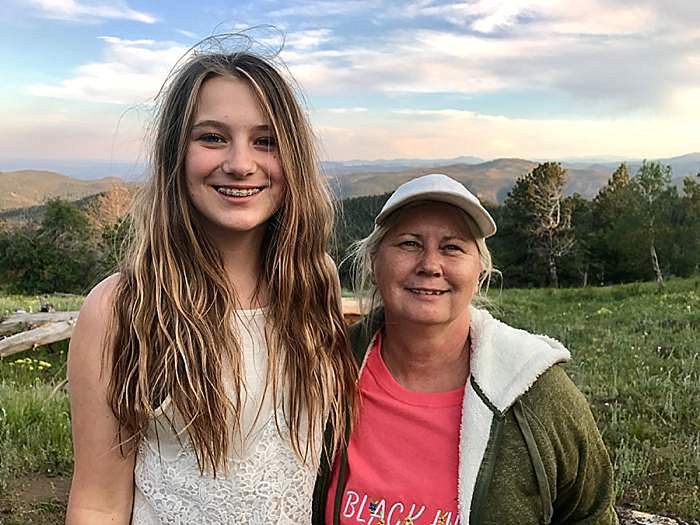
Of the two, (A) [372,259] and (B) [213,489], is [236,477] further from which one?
(A) [372,259]

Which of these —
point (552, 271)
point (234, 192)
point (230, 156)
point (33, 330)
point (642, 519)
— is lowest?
point (552, 271)

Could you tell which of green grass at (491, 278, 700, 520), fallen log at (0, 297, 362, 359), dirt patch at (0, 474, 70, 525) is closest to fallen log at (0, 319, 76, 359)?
fallen log at (0, 297, 362, 359)

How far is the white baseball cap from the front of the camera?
2.03 meters

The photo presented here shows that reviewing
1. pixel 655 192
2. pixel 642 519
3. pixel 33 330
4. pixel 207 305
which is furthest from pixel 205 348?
pixel 655 192

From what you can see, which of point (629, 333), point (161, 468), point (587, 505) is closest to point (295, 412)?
point (161, 468)

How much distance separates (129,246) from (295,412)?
74cm

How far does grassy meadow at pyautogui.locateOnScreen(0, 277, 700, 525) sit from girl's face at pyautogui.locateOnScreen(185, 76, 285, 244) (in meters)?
1.07

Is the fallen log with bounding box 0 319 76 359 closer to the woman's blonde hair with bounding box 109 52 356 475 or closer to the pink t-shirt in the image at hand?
the woman's blonde hair with bounding box 109 52 356 475

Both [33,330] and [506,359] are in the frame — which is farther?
[33,330]

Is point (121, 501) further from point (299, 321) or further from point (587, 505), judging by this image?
point (587, 505)

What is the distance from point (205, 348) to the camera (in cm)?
210

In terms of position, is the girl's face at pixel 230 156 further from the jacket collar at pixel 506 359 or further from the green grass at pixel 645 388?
the green grass at pixel 645 388

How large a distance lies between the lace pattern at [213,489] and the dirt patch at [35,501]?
191 centimetres

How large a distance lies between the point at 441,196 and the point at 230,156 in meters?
0.62
